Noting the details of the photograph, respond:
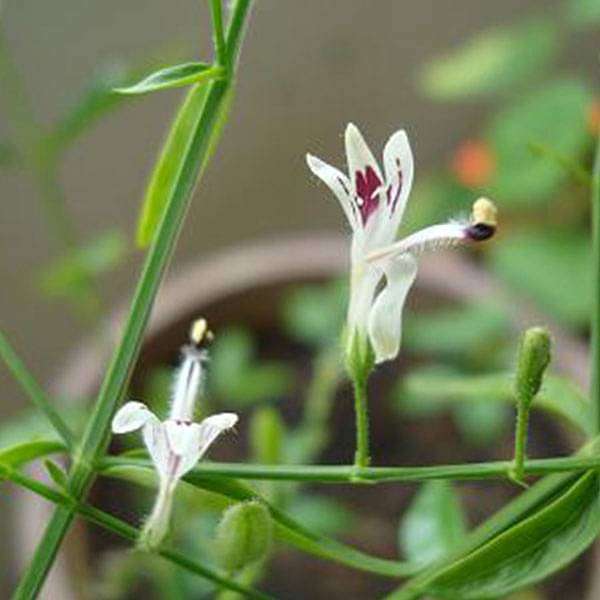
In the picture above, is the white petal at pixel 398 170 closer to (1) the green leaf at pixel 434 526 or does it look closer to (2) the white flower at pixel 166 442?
(2) the white flower at pixel 166 442

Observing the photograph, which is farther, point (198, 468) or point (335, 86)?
point (335, 86)

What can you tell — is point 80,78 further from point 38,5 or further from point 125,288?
point 125,288

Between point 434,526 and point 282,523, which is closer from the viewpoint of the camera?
point 282,523

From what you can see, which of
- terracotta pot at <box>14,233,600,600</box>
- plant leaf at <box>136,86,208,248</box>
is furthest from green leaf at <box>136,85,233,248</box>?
terracotta pot at <box>14,233,600,600</box>

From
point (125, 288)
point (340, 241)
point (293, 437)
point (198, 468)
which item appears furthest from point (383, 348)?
point (125, 288)

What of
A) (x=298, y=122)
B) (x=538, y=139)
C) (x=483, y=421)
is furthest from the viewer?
(x=298, y=122)

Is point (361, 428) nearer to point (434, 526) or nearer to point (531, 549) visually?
point (531, 549)

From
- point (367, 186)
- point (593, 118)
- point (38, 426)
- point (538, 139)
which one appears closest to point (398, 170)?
point (367, 186)
